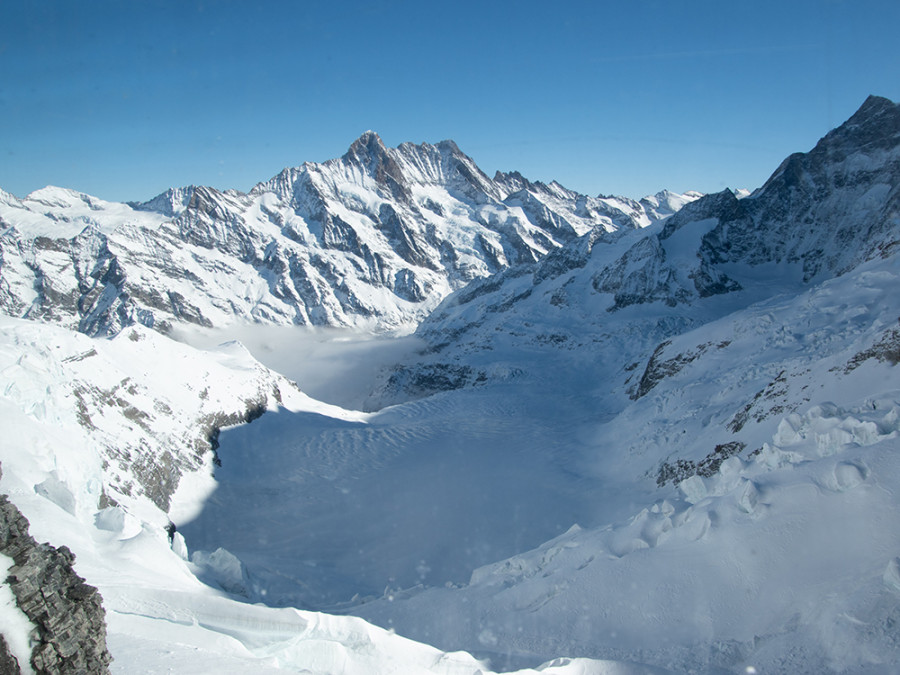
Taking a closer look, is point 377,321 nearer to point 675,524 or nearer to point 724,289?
point 724,289

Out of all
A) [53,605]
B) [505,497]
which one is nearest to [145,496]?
[505,497]

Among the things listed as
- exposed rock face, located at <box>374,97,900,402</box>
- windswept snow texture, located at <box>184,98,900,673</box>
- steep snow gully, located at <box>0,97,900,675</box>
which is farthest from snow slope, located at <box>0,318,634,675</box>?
exposed rock face, located at <box>374,97,900,402</box>

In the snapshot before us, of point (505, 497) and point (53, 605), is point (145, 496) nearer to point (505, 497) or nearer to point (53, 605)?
point (505, 497)

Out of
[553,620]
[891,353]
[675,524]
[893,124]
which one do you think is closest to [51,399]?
[553,620]

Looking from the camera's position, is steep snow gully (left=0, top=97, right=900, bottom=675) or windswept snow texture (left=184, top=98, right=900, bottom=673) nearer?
steep snow gully (left=0, top=97, right=900, bottom=675)

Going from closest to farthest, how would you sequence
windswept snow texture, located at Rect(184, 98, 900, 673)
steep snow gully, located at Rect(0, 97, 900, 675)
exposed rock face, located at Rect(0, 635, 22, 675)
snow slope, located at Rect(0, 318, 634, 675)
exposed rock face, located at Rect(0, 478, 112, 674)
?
exposed rock face, located at Rect(0, 635, 22, 675) < exposed rock face, located at Rect(0, 478, 112, 674) < snow slope, located at Rect(0, 318, 634, 675) < steep snow gully, located at Rect(0, 97, 900, 675) < windswept snow texture, located at Rect(184, 98, 900, 673)

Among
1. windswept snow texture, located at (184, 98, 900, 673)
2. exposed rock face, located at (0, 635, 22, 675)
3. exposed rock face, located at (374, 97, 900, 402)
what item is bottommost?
windswept snow texture, located at (184, 98, 900, 673)

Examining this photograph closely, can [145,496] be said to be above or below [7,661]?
above

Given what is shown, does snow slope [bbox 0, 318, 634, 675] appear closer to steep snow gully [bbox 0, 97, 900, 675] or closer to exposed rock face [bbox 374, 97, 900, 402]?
steep snow gully [bbox 0, 97, 900, 675]
